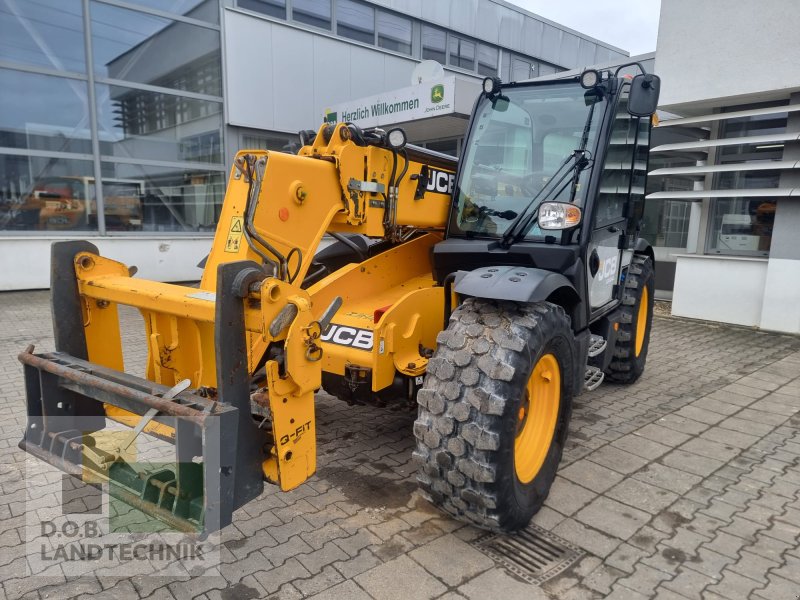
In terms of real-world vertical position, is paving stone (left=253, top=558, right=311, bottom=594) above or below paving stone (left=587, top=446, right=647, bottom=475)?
below

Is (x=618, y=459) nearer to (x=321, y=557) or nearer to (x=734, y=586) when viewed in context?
(x=734, y=586)

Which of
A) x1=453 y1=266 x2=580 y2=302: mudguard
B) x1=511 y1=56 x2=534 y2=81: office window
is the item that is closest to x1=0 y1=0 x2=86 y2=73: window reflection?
x1=453 y1=266 x2=580 y2=302: mudguard

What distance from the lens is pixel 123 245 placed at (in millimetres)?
10484

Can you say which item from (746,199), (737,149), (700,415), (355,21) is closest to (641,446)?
(700,415)

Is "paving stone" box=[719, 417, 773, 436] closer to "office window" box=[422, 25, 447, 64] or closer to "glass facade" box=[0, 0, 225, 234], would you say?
"glass facade" box=[0, 0, 225, 234]

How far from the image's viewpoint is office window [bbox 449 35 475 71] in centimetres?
1590

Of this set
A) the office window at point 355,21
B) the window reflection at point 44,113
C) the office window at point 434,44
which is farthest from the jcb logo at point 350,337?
the office window at point 434,44

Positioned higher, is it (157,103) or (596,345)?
(157,103)

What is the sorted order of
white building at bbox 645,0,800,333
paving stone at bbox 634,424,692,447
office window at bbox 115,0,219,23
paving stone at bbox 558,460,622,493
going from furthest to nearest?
office window at bbox 115,0,219,23
white building at bbox 645,0,800,333
paving stone at bbox 634,424,692,447
paving stone at bbox 558,460,622,493

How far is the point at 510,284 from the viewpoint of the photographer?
2.78m

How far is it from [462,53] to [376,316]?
15.1 m

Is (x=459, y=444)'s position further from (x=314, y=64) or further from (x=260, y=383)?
(x=314, y=64)

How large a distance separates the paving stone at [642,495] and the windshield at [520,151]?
1.63 metres

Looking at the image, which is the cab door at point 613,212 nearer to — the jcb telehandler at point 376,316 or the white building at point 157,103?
the jcb telehandler at point 376,316
